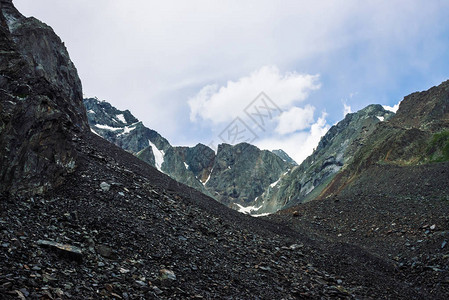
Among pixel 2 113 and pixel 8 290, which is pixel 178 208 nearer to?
pixel 2 113

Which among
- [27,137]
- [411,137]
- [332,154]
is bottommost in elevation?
[27,137]

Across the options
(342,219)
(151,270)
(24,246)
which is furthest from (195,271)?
(342,219)

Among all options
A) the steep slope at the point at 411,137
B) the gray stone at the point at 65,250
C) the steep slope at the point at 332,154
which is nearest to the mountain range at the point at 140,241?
the gray stone at the point at 65,250

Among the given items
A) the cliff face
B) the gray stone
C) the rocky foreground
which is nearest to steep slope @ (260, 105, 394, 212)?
the rocky foreground

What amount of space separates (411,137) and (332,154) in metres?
89.8

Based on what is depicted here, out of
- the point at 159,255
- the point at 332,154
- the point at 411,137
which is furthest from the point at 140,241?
the point at 332,154

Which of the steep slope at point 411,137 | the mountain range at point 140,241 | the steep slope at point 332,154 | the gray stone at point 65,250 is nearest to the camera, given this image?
the mountain range at point 140,241

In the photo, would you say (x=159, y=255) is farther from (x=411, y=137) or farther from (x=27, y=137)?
(x=411, y=137)

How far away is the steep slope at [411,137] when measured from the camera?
6475cm

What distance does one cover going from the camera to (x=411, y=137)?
71.8 meters

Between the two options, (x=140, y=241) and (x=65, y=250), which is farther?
(x=140, y=241)

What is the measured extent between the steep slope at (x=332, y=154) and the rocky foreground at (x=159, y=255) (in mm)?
106994

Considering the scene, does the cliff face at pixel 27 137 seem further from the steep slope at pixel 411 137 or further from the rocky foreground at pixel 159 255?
the steep slope at pixel 411 137

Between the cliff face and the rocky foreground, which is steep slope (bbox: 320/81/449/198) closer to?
the rocky foreground
